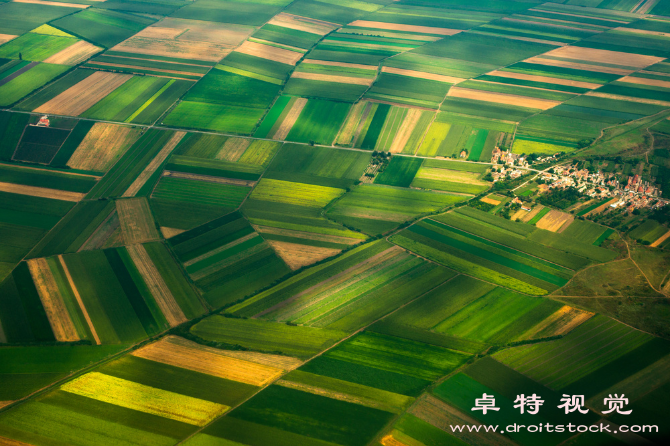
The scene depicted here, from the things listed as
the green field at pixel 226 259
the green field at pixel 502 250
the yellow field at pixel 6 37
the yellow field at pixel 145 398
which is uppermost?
the yellow field at pixel 6 37

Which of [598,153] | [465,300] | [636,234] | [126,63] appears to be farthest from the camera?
[126,63]

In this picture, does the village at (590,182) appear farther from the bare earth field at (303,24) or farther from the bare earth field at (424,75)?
the bare earth field at (303,24)

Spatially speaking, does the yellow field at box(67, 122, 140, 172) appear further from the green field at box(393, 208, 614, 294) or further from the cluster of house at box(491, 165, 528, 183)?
the cluster of house at box(491, 165, 528, 183)

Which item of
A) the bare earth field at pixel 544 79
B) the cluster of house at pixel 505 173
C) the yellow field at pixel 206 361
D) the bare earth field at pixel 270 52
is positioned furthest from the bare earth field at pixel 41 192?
the bare earth field at pixel 544 79

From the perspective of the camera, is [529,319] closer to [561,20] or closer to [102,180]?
[102,180]

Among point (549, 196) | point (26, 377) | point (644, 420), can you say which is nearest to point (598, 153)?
point (549, 196)
